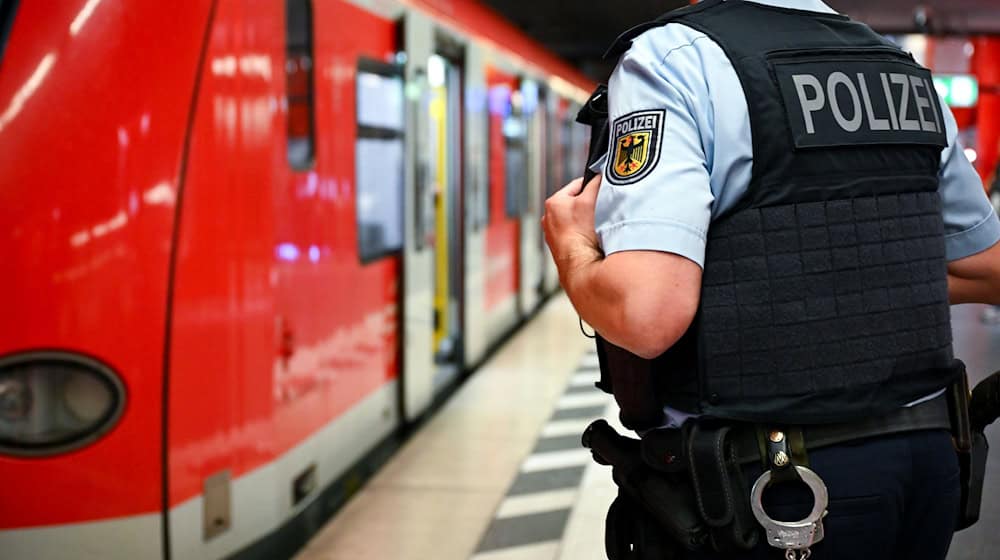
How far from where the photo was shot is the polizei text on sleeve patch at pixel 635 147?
137 centimetres

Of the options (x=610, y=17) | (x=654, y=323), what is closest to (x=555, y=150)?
(x=610, y=17)

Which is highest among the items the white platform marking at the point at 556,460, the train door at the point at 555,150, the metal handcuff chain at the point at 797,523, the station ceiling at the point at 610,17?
the station ceiling at the point at 610,17

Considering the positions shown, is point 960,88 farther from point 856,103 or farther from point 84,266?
point 856,103

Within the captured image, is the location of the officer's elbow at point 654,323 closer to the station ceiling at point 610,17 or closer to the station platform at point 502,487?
the station platform at point 502,487

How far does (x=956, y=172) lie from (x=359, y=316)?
3.15 meters

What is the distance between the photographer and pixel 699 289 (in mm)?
1377

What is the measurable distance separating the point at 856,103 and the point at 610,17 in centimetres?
1013

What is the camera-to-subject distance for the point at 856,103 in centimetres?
146

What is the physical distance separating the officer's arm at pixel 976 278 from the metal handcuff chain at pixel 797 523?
515mm

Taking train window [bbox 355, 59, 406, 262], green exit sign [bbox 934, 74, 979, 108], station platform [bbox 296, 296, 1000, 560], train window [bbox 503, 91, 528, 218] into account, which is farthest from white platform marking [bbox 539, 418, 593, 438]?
green exit sign [bbox 934, 74, 979, 108]

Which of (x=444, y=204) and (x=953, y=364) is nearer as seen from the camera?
(x=953, y=364)

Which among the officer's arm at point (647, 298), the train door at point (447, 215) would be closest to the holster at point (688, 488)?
the officer's arm at point (647, 298)

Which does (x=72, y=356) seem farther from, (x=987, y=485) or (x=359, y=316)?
(x=987, y=485)

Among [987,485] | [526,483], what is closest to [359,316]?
[526,483]
